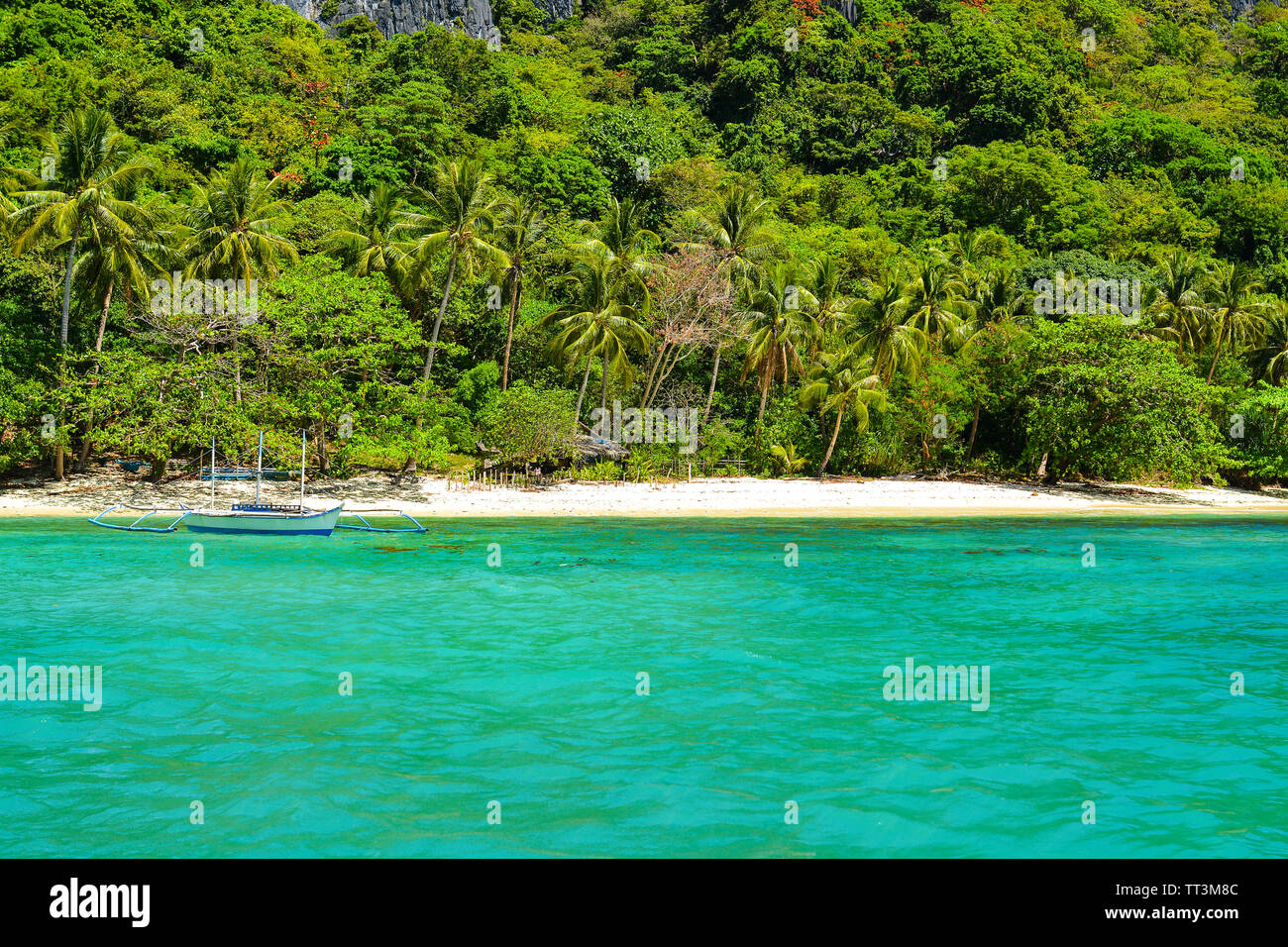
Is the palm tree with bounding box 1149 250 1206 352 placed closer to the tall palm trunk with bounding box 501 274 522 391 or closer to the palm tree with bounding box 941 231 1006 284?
the palm tree with bounding box 941 231 1006 284

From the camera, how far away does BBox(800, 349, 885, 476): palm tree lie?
3856 centimetres

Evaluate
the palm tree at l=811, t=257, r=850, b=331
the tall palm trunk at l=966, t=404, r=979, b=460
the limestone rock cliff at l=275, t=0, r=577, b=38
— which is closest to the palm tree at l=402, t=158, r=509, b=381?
the palm tree at l=811, t=257, r=850, b=331

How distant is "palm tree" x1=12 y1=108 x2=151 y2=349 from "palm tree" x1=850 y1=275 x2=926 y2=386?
2738 centimetres

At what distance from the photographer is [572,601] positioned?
62.4 ft

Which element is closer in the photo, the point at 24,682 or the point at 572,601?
the point at 24,682

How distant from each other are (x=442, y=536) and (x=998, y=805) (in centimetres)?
2037

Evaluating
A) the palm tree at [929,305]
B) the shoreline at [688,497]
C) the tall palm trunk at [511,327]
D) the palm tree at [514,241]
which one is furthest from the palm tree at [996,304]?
the tall palm trunk at [511,327]

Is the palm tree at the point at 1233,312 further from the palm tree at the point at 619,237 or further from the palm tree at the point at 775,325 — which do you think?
the palm tree at the point at 619,237

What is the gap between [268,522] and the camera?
24.9 meters

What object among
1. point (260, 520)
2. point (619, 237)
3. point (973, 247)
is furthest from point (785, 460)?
point (260, 520)

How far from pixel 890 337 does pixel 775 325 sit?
4723mm
